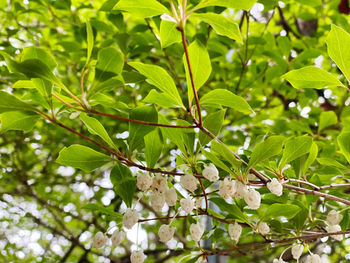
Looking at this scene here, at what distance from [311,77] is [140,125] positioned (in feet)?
1.19

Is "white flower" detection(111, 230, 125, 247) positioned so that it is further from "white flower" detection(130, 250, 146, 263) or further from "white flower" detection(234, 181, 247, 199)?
"white flower" detection(234, 181, 247, 199)

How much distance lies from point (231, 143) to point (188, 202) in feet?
2.50

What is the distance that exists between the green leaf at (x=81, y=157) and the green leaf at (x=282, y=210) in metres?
0.39

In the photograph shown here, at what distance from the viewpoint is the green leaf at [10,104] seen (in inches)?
23.5

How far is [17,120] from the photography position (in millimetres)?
668

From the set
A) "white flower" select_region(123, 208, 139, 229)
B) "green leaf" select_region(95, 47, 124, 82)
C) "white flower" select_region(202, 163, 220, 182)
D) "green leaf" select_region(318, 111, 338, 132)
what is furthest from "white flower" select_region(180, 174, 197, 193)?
"green leaf" select_region(318, 111, 338, 132)

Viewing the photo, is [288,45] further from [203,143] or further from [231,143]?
[203,143]

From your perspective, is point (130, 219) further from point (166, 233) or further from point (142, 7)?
point (142, 7)

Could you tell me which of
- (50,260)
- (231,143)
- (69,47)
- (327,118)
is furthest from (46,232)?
(327,118)

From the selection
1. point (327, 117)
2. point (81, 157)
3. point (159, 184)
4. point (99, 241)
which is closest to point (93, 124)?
point (81, 157)

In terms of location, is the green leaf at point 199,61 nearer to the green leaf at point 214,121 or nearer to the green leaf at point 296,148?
the green leaf at point 214,121

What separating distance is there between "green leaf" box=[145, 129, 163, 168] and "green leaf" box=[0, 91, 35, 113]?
252 mm

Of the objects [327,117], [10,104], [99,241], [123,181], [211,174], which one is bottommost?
[327,117]

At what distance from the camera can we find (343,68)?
2.17ft
